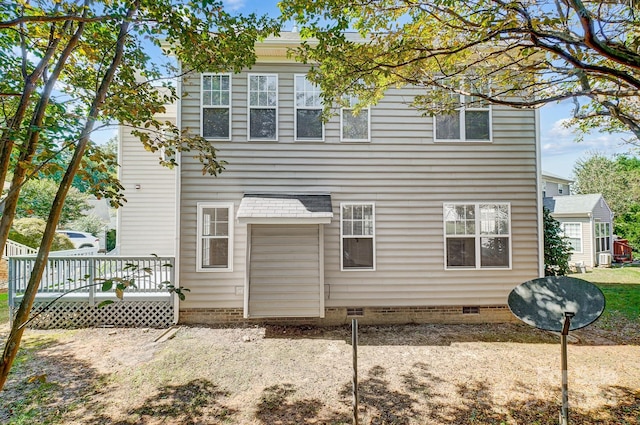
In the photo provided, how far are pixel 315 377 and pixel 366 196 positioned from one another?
3.76 metres

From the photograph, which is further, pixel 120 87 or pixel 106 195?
pixel 120 87

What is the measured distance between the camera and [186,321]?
6383 millimetres

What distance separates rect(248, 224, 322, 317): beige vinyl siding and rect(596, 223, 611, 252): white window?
17.1 metres

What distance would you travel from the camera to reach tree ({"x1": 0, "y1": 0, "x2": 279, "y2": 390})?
219cm

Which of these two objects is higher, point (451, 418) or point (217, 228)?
point (217, 228)

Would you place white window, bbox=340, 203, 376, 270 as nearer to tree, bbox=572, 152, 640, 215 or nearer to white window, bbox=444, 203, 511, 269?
white window, bbox=444, 203, 511, 269

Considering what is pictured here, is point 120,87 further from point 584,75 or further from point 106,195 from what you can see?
point 584,75

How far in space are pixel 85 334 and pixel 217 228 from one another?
10.9 feet

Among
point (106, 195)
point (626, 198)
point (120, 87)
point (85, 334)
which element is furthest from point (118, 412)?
point (626, 198)

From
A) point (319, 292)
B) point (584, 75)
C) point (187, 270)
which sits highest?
point (584, 75)

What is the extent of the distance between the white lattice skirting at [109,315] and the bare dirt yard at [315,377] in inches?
8.8

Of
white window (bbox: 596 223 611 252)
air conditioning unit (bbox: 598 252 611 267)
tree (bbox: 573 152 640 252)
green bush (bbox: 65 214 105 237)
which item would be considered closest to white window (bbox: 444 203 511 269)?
air conditioning unit (bbox: 598 252 611 267)

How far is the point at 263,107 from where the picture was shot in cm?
655

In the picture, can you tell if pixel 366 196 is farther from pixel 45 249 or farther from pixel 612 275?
pixel 612 275
